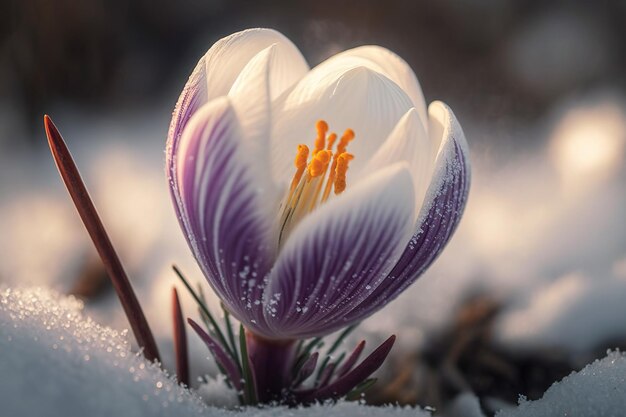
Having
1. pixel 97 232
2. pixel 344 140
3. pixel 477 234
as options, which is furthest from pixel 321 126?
pixel 477 234

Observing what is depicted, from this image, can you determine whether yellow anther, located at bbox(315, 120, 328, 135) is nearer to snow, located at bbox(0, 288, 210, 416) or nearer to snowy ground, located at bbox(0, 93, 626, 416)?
snow, located at bbox(0, 288, 210, 416)

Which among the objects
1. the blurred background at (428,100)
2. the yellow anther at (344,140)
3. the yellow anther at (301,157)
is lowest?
the yellow anther at (301,157)

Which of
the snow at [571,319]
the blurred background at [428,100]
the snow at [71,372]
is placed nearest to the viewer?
the snow at [71,372]

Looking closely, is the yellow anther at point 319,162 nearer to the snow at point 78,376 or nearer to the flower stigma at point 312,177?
the flower stigma at point 312,177

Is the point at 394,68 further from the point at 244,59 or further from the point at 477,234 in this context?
the point at 477,234

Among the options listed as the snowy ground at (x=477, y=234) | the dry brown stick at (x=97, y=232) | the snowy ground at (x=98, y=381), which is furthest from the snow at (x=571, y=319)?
the dry brown stick at (x=97, y=232)

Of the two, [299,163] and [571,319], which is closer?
[299,163]

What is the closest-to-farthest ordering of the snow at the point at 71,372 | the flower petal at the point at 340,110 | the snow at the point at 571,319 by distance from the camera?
1. the snow at the point at 71,372
2. the flower petal at the point at 340,110
3. the snow at the point at 571,319

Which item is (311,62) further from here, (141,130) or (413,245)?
(413,245)
